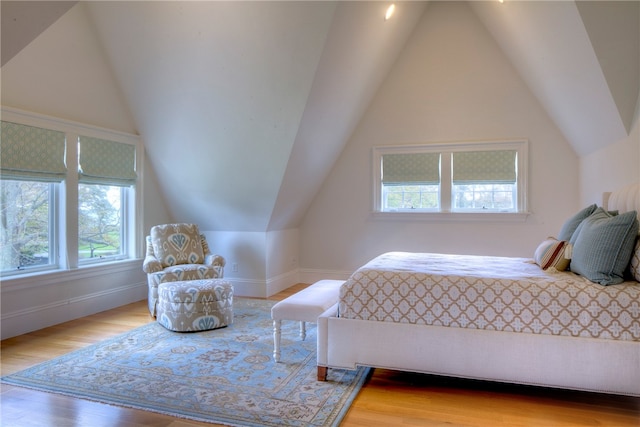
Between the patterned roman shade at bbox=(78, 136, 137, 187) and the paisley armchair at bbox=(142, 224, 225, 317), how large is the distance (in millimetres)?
725

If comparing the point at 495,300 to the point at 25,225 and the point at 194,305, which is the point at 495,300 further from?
the point at 25,225

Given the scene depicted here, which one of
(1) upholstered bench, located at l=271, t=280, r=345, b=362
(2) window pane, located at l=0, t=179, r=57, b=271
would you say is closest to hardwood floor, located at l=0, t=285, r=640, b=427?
(1) upholstered bench, located at l=271, t=280, r=345, b=362

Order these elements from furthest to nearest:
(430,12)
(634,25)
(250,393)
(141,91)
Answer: (430,12), (141,91), (634,25), (250,393)

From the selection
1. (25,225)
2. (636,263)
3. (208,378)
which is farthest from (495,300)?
(25,225)

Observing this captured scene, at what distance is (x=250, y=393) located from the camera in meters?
2.32

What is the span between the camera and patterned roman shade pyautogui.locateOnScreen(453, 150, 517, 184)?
488 centimetres

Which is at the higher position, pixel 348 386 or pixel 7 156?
pixel 7 156

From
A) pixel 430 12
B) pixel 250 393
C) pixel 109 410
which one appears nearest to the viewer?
pixel 109 410

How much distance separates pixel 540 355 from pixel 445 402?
0.59 meters

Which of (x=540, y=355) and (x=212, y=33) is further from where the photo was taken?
(x=212, y=33)

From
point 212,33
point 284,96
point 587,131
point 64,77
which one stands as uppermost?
point 212,33

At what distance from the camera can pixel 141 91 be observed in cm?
415

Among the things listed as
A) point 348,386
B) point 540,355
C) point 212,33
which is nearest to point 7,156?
point 212,33

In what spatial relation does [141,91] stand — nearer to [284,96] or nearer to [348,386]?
[284,96]
